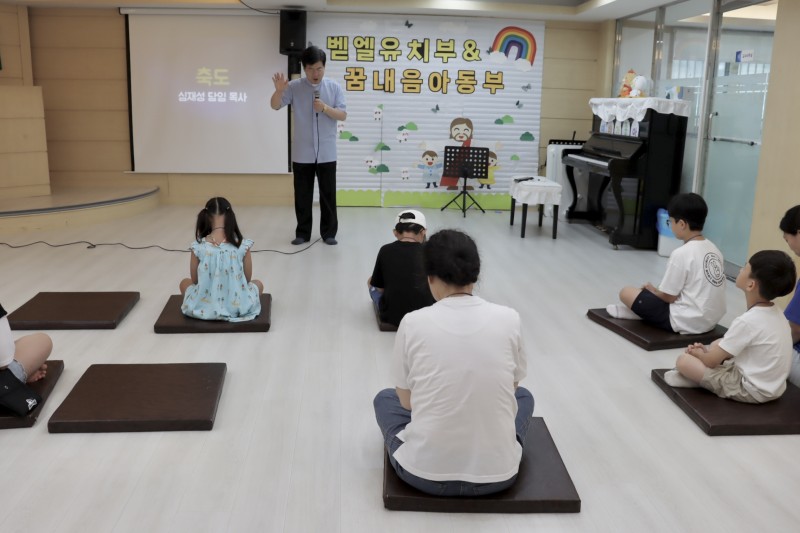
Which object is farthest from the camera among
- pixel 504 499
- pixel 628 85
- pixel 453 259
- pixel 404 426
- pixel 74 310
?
pixel 628 85

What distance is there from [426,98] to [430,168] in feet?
2.60

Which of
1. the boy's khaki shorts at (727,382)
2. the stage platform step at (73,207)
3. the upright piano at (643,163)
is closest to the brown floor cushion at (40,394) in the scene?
the boy's khaki shorts at (727,382)

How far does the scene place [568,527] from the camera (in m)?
2.29

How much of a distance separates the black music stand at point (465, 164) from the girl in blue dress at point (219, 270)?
14.4 ft

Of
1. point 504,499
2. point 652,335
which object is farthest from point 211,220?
point 652,335

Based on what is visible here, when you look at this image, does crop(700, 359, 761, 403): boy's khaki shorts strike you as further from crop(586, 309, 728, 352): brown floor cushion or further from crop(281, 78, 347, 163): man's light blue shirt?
crop(281, 78, 347, 163): man's light blue shirt

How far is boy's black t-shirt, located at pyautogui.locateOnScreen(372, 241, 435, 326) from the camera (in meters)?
3.94

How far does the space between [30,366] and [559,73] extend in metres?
6.93

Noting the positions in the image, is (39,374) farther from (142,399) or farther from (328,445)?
(328,445)

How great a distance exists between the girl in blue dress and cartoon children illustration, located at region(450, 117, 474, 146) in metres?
4.89

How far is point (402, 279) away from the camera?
157 inches

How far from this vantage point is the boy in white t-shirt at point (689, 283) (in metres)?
3.79

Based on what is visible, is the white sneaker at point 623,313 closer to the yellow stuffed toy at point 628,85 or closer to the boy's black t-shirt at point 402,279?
the boy's black t-shirt at point 402,279

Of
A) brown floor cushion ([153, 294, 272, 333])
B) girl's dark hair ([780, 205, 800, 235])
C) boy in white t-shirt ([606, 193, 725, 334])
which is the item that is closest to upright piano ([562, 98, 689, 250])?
boy in white t-shirt ([606, 193, 725, 334])
